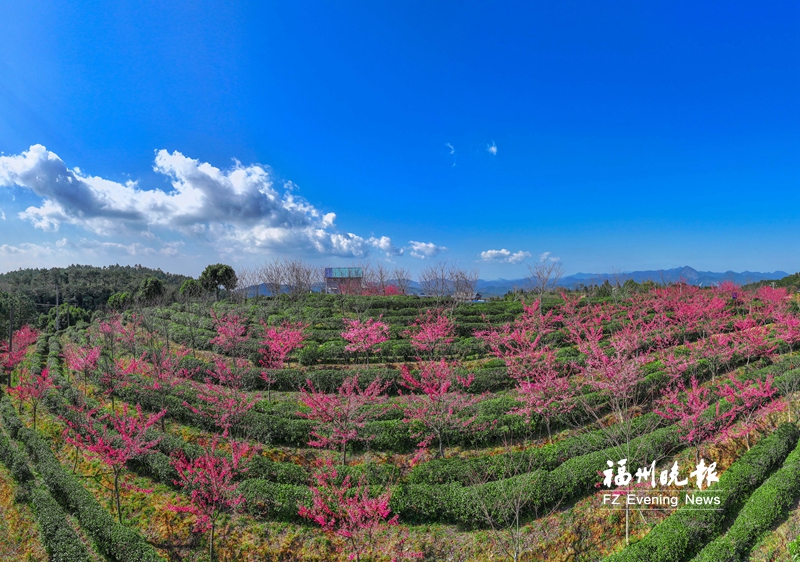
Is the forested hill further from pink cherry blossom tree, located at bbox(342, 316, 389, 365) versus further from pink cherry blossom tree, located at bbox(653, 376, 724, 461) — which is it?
pink cherry blossom tree, located at bbox(653, 376, 724, 461)

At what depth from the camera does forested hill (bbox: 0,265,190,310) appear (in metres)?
58.7

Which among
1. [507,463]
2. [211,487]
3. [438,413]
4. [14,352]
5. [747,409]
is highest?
[14,352]

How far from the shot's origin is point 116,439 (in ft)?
43.2

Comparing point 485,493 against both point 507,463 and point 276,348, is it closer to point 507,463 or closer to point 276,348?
point 507,463

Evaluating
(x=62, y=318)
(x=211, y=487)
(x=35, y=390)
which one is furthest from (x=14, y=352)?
(x=211, y=487)

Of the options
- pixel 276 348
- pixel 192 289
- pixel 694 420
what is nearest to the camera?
pixel 694 420

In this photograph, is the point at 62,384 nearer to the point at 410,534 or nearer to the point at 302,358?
the point at 302,358

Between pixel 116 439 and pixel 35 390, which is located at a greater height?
pixel 35 390

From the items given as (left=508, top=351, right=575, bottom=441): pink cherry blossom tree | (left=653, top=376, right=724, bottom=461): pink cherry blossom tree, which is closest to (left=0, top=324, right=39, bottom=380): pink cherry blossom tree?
(left=508, top=351, right=575, bottom=441): pink cherry blossom tree

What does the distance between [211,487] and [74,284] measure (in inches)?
3270

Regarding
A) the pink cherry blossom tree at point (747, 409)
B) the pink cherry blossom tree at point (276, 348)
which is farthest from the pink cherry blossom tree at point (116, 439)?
the pink cherry blossom tree at point (747, 409)

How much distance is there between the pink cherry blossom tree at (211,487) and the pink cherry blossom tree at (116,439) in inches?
53.3

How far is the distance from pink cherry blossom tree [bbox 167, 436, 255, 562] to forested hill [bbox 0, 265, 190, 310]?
182 feet

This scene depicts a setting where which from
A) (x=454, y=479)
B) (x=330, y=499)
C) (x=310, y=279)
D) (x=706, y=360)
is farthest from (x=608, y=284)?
(x=330, y=499)
